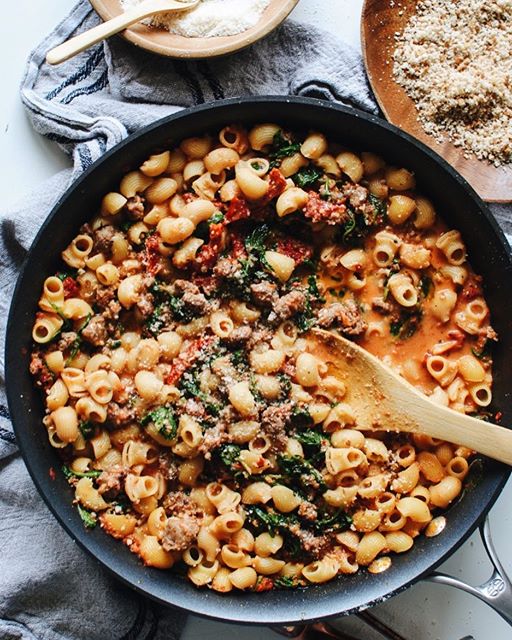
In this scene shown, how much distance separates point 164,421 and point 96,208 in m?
0.91

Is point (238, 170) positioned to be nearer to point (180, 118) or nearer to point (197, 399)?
point (180, 118)

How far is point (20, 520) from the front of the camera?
145 inches

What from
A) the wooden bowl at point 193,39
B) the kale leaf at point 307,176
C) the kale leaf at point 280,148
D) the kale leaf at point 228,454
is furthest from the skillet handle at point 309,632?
the wooden bowl at point 193,39

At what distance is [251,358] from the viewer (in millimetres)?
3428

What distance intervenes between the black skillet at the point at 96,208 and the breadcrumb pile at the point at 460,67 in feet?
1.02

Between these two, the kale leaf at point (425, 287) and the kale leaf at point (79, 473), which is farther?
the kale leaf at point (425, 287)

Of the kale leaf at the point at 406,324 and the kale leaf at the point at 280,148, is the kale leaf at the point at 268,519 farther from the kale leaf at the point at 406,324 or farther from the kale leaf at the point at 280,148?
the kale leaf at the point at 280,148

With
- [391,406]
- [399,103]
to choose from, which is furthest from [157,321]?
[399,103]

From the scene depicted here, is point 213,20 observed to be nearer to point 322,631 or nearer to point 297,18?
point 297,18

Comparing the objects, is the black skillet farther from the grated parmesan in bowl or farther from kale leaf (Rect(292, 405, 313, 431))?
kale leaf (Rect(292, 405, 313, 431))

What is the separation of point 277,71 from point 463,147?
2.83ft

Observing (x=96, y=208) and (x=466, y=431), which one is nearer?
(x=466, y=431)

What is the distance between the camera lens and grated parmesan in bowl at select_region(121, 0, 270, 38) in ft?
11.6

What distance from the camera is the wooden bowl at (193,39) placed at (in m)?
3.47
